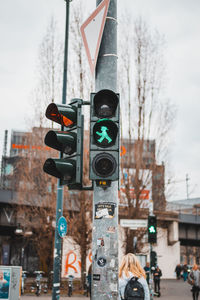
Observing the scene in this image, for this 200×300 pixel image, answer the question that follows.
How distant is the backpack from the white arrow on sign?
2787 mm

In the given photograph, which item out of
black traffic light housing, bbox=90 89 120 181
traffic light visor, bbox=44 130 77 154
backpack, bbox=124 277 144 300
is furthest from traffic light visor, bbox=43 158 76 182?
backpack, bbox=124 277 144 300

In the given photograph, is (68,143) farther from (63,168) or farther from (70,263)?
(70,263)

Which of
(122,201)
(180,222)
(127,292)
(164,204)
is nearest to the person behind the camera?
(127,292)

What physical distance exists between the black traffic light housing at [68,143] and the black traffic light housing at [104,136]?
0.29m

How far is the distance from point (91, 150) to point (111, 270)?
1.37 m

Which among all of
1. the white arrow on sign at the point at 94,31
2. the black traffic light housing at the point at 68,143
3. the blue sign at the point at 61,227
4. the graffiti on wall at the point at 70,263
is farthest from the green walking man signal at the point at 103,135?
the graffiti on wall at the point at 70,263

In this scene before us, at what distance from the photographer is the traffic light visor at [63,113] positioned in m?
4.93

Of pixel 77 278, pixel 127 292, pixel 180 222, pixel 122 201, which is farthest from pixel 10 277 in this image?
pixel 180 222

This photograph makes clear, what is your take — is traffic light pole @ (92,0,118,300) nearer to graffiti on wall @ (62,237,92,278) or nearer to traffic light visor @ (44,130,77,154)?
traffic light visor @ (44,130,77,154)

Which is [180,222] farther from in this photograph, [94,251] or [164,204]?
[94,251]

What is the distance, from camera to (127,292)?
4.92 meters

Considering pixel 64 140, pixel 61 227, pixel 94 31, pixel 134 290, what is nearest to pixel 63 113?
pixel 64 140

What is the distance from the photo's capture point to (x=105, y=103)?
4.72 m

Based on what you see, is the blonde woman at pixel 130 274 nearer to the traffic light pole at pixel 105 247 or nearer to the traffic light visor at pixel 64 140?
the traffic light pole at pixel 105 247
